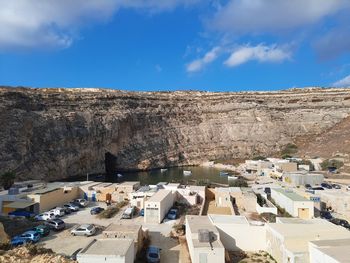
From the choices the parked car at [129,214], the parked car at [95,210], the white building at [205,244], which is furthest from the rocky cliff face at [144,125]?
the white building at [205,244]

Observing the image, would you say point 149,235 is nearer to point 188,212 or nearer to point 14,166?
point 188,212

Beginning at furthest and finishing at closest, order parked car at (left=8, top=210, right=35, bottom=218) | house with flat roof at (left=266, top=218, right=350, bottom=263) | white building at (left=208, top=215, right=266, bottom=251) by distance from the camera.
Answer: parked car at (left=8, top=210, right=35, bottom=218) → white building at (left=208, top=215, right=266, bottom=251) → house with flat roof at (left=266, top=218, right=350, bottom=263)

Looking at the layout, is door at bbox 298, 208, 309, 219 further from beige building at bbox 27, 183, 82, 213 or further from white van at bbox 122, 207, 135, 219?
beige building at bbox 27, 183, 82, 213

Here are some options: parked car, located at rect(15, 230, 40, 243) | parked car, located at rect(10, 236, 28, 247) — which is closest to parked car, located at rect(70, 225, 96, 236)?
parked car, located at rect(15, 230, 40, 243)

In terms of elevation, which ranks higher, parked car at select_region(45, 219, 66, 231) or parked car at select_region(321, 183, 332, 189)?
parked car at select_region(321, 183, 332, 189)

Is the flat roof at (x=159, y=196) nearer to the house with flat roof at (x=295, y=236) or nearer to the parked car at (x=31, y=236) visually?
the parked car at (x=31, y=236)

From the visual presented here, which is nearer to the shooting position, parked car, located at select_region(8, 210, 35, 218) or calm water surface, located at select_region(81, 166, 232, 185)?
parked car, located at select_region(8, 210, 35, 218)

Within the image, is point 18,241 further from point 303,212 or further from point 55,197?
point 303,212
